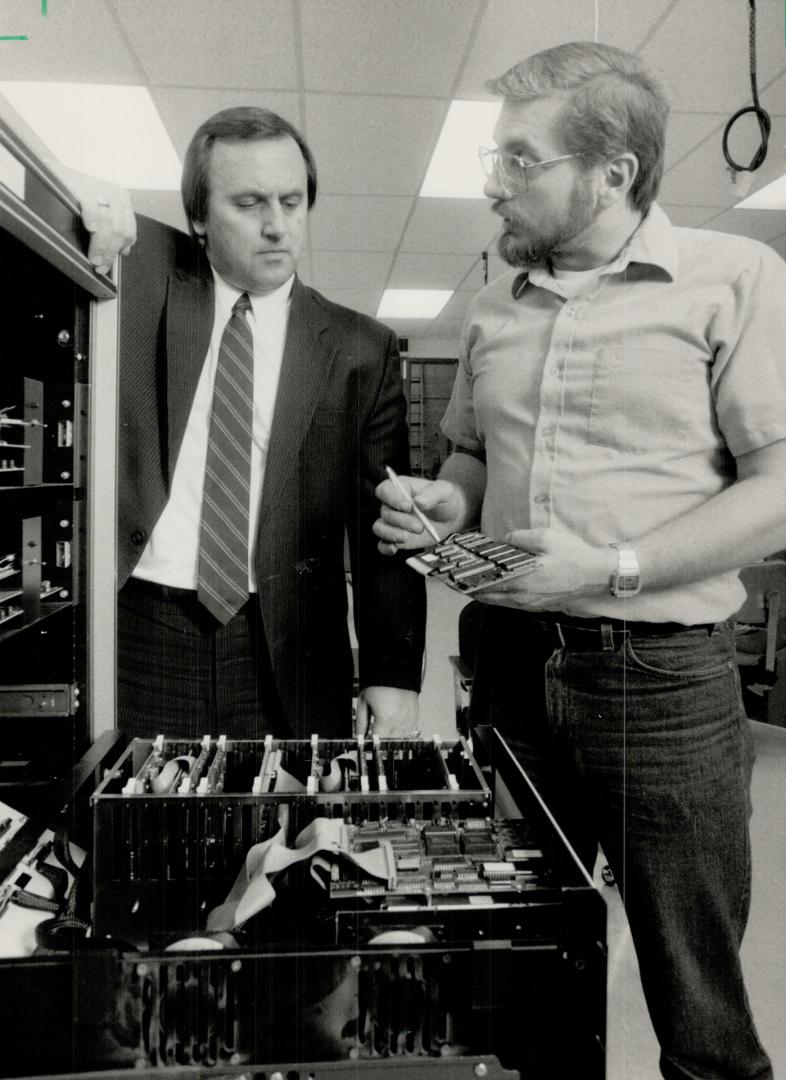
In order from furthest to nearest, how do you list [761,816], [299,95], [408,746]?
[761,816] → [299,95] → [408,746]

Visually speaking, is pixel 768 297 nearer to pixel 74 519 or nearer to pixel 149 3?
pixel 74 519

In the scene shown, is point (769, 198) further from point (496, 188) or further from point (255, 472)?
point (255, 472)

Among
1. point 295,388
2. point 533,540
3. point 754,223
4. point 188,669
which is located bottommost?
point 188,669

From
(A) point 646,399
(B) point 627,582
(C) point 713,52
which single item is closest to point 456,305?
Answer: (C) point 713,52

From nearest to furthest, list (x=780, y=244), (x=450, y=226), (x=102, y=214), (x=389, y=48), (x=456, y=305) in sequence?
(x=102, y=214)
(x=389, y=48)
(x=450, y=226)
(x=456, y=305)
(x=780, y=244)

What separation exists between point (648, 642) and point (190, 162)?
1054 millimetres

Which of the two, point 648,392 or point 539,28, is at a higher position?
point 539,28

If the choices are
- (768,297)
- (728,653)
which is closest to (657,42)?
(768,297)

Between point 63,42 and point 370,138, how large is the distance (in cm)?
107

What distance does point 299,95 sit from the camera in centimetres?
237

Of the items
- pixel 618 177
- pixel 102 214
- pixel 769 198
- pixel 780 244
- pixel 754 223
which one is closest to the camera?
pixel 102 214

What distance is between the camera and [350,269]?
427cm

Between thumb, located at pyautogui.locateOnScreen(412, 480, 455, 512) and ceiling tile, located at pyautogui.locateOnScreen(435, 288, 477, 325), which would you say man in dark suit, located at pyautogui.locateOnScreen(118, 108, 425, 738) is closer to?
thumb, located at pyautogui.locateOnScreen(412, 480, 455, 512)

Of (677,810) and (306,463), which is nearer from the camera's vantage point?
(677,810)
